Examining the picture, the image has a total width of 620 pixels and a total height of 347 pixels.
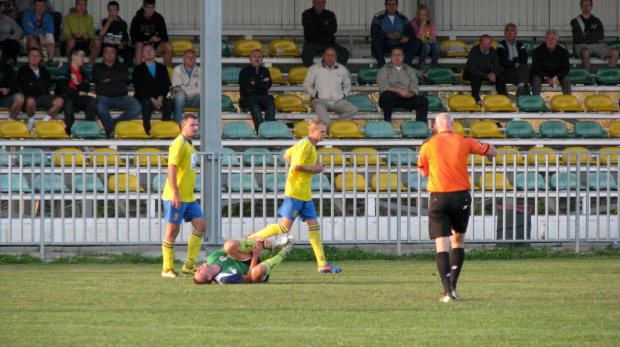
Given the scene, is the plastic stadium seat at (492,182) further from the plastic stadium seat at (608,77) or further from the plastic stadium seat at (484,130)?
the plastic stadium seat at (608,77)

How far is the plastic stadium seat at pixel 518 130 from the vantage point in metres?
18.5

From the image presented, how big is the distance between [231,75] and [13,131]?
4859mm

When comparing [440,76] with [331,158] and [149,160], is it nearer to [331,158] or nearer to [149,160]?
[331,158]

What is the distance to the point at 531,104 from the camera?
19.5 m

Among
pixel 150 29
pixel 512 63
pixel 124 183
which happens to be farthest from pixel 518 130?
pixel 124 183

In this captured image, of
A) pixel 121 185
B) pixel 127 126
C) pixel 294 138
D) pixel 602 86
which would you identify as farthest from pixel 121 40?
pixel 602 86

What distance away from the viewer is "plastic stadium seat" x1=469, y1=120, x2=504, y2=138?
1845 centimetres

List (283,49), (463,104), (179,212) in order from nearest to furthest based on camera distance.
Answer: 1. (179,212)
2. (463,104)
3. (283,49)

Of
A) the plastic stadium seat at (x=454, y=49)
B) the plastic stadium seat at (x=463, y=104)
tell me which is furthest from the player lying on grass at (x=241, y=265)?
the plastic stadium seat at (x=454, y=49)

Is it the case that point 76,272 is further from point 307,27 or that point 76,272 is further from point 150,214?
point 307,27

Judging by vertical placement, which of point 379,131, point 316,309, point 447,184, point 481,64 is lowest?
point 316,309

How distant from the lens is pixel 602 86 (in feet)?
67.7

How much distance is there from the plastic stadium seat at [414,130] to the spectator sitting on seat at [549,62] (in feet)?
11.0

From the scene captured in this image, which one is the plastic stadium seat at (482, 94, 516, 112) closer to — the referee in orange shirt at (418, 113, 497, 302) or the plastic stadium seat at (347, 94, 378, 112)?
the plastic stadium seat at (347, 94, 378, 112)
